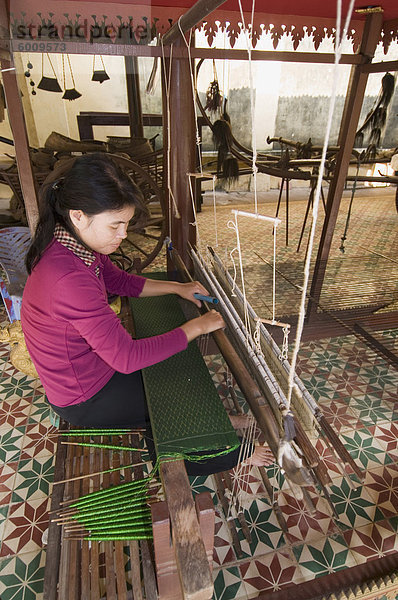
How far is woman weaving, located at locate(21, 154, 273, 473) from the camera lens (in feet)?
4.04

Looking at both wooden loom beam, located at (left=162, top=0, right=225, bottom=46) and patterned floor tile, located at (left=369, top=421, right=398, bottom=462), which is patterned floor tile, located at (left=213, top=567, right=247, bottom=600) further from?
wooden loom beam, located at (left=162, top=0, right=225, bottom=46)

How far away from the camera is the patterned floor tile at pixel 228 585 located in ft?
4.95

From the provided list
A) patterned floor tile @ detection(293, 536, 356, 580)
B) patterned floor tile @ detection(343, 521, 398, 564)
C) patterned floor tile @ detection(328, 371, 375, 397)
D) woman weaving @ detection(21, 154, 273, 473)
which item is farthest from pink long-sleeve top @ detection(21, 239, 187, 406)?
patterned floor tile @ detection(328, 371, 375, 397)

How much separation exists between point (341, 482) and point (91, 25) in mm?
2705

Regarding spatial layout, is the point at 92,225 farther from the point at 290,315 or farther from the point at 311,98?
the point at 311,98

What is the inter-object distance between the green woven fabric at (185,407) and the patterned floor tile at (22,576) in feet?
3.02

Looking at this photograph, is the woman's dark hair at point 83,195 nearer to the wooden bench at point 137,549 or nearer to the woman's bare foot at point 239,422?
the wooden bench at point 137,549

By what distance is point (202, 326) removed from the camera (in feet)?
4.67

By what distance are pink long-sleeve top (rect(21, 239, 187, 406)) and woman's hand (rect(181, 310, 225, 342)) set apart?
3 centimetres

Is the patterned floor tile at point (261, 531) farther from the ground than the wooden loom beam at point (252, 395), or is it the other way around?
the wooden loom beam at point (252, 395)

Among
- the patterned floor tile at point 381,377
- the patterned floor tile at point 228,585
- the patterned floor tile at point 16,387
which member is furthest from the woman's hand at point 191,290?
the patterned floor tile at point 381,377

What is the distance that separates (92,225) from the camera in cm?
126

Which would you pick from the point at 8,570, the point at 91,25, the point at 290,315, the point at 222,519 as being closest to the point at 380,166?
the point at 290,315

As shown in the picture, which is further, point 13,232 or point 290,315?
point 13,232
